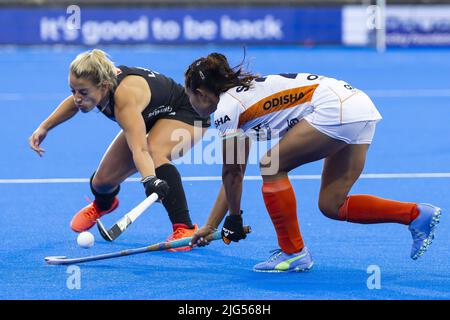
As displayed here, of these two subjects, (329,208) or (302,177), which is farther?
(302,177)

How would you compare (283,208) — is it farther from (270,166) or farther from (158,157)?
(158,157)

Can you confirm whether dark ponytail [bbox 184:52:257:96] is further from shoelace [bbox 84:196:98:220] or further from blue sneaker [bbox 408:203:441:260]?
shoelace [bbox 84:196:98:220]

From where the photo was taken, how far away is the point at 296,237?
5617mm

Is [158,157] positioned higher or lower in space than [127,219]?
higher

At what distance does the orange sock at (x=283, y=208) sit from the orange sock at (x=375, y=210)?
13.4 inches

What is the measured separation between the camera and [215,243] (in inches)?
257

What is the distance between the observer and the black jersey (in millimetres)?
6488

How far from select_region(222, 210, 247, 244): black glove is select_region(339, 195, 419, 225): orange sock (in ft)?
2.01

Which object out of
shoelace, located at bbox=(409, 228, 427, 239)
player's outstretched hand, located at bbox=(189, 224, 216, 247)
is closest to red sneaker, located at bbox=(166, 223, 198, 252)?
player's outstretched hand, located at bbox=(189, 224, 216, 247)

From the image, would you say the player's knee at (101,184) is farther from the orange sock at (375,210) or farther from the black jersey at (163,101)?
the orange sock at (375,210)

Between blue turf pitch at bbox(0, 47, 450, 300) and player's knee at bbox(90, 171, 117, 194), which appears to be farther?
player's knee at bbox(90, 171, 117, 194)

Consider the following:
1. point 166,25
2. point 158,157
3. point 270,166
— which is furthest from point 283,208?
point 166,25

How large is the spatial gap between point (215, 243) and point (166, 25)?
15.1 metres
